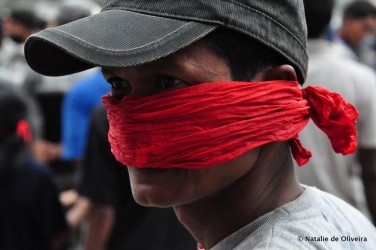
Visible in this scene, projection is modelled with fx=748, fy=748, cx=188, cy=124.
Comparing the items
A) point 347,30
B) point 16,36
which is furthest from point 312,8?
point 16,36

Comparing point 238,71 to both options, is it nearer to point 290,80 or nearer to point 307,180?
point 290,80

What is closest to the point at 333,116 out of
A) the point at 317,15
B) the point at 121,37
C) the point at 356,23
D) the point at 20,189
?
the point at 121,37

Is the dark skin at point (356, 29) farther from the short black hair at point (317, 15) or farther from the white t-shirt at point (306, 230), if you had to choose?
the white t-shirt at point (306, 230)

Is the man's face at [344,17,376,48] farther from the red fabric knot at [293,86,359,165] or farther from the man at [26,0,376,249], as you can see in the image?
the man at [26,0,376,249]

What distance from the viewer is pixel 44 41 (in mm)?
1834

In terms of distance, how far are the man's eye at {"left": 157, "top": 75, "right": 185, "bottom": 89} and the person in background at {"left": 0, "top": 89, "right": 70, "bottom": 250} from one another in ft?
9.66

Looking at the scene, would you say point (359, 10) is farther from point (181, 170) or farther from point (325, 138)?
point (181, 170)

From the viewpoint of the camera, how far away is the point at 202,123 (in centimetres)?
182

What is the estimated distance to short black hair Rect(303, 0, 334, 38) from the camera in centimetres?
436

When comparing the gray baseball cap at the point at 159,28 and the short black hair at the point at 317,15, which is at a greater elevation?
the gray baseball cap at the point at 159,28

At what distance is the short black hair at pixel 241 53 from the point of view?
1.83m

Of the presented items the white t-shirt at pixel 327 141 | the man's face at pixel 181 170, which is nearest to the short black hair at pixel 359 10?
the white t-shirt at pixel 327 141

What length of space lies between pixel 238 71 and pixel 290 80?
0.17 m

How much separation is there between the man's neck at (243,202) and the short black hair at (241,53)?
8.2 inches
